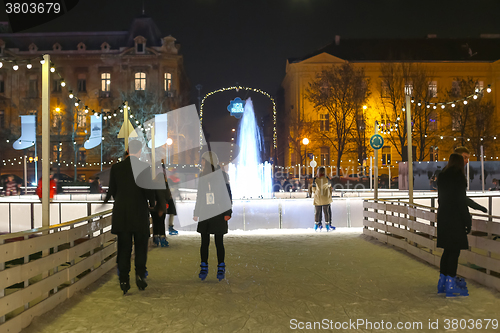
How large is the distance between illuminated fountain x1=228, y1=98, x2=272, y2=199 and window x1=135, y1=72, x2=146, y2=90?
679 inches

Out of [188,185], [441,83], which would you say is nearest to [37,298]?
[188,185]

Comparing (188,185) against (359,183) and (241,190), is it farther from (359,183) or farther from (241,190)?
(359,183)

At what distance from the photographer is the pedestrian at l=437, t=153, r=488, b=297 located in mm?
6742

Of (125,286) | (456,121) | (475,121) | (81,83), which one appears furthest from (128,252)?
(81,83)

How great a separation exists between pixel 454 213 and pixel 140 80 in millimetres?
61650

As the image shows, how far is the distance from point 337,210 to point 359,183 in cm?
2399

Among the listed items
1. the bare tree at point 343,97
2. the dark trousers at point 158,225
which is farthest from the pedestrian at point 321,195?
the bare tree at point 343,97

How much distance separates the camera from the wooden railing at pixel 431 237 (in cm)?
741

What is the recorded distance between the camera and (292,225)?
18266 millimetres

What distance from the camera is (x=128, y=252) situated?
24.2 ft

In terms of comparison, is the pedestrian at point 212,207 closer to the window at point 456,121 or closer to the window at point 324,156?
the window at point 456,121

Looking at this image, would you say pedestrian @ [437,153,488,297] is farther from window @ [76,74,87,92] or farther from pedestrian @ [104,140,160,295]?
window @ [76,74,87,92]

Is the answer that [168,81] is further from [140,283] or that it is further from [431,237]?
[140,283]

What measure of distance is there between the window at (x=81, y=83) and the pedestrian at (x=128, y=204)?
6202cm
